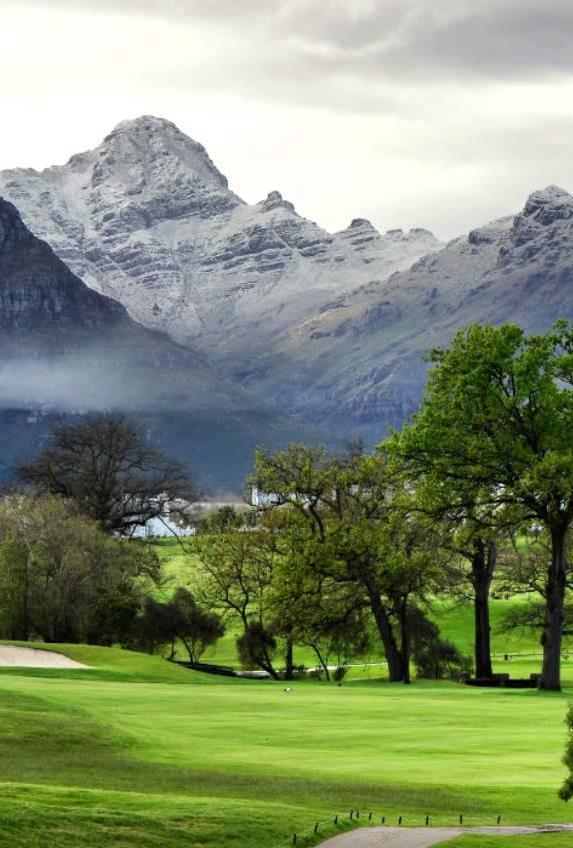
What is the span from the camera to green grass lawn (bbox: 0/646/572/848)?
2714 cm

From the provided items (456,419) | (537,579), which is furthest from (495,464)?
(537,579)

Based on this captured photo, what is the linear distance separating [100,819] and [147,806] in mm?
1857

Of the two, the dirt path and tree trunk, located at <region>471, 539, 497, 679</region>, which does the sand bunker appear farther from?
the dirt path

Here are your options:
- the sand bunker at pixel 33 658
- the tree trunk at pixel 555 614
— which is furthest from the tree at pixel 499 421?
the sand bunker at pixel 33 658

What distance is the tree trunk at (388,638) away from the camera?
7600 centimetres

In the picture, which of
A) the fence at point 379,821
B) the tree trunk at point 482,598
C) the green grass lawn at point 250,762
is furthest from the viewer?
the tree trunk at point 482,598

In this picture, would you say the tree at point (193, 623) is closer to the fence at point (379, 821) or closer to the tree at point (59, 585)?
the tree at point (59, 585)

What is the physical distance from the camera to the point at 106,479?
129125 mm

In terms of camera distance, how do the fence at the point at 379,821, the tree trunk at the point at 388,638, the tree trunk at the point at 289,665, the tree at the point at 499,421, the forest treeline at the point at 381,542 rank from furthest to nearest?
the tree trunk at the point at 289,665 < the tree trunk at the point at 388,638 < the forest treeline at the point at 381,542 < the tree at the point at 499,421 < the fence at the point at 379,821

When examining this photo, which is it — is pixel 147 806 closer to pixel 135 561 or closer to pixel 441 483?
pixel 441 483

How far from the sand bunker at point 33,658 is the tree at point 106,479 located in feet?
156

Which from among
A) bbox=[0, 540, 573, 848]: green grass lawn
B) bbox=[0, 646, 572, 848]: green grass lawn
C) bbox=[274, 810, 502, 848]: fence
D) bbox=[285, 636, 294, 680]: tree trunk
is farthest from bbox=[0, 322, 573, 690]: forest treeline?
bbox=[274, 810, 502, 848]: fence

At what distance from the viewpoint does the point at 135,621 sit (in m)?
94.6

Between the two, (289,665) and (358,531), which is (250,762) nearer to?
(358,531)
